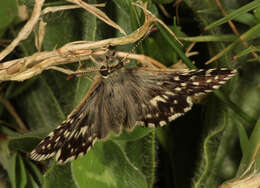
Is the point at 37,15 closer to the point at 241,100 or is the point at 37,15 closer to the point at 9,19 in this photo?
the point at 9,19

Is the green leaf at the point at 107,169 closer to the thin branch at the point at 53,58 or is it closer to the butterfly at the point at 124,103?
the butterfly at the point at 124,103

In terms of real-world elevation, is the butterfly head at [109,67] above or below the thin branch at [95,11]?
below

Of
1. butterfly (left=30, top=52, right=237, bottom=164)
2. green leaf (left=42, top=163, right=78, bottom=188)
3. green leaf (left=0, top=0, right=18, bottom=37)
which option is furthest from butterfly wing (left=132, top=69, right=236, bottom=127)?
green leaf (left=0, top=0, right=18, bottom=37)

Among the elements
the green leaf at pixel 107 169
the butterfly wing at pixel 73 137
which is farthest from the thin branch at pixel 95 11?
the green leaf at pixel 107 169

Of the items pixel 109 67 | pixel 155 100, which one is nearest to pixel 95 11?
pixel 109 67

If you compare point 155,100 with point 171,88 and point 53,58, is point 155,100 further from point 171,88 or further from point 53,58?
point 53,58

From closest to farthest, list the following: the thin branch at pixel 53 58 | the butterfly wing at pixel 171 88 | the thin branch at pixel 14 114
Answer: the butterfly wing at pixel 171 88, the thin branch at pixel 53 58, the thin branch at pixel 14 114

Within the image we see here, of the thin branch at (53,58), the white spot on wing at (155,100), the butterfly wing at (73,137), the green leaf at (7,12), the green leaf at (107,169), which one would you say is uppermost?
the green leaf at (7,12)

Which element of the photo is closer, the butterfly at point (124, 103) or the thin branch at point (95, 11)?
the butterfly at point (124, 103)
